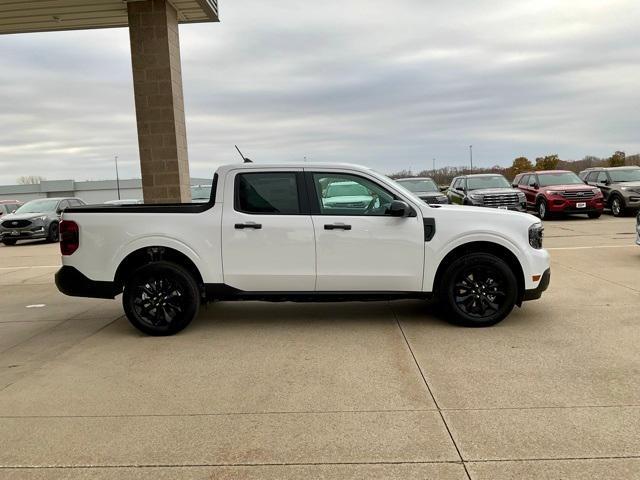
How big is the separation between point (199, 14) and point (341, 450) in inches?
436

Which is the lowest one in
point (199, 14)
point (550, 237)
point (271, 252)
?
point (550, 237)

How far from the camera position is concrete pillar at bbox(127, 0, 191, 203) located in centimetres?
1096

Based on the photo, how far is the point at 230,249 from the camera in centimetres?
596

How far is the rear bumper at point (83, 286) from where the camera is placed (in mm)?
6066

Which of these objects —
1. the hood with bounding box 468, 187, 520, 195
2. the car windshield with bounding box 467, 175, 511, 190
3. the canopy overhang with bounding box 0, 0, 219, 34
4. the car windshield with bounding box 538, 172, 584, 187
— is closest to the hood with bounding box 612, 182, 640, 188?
the car windshield with bounding box 538, 172, 584, 187

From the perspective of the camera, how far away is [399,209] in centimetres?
584

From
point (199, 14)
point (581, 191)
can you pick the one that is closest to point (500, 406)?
point (199, 14)

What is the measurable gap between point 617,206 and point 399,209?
18033mm

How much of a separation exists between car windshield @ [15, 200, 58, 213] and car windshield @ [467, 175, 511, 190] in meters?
15.3

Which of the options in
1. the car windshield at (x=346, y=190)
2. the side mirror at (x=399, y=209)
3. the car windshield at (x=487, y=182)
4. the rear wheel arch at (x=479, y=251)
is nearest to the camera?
the side mirror at (x=399, y=209)

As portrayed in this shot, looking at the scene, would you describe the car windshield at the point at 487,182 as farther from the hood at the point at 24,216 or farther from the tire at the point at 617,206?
the hood at the point at 24,216

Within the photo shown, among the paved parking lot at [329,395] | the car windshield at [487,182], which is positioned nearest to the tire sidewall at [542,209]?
the car windshield at [487,182]

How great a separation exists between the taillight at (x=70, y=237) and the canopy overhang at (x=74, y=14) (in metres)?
6.74

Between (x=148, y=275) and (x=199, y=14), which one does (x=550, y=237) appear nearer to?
(x=199, y=14)
